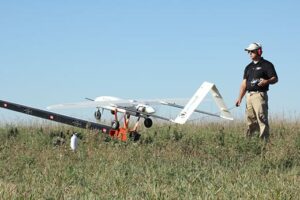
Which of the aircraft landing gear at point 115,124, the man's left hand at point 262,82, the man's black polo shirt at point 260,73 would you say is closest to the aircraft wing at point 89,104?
the aircraft landing gear at point 115,124

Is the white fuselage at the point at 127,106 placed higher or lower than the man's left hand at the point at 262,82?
lower

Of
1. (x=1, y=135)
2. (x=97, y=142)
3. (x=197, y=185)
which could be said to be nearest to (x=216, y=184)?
(x=197, y=185)

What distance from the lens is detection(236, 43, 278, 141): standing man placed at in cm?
1085

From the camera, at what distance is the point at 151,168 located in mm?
7035

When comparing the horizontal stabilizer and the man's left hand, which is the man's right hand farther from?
the horizontal stabilizer

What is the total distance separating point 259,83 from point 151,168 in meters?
4.49

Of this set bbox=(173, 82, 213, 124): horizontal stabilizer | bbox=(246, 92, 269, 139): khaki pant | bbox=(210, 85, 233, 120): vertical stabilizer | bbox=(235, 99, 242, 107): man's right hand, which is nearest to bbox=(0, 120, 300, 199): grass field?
bbox=(173, 82, 213, 124): horizontal stabilizer

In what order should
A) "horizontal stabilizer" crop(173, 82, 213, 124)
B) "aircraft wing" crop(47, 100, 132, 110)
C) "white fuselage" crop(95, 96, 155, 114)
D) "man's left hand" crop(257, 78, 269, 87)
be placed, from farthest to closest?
"aircraft wing" crop(47, 100, 132, 110) → "white fuselage" crop(95, 96, 155, 114) → "horizontal stabilizer" crop(173, 82, 213, 124) → "man's left hand" crop(257, 78, 269, 87)

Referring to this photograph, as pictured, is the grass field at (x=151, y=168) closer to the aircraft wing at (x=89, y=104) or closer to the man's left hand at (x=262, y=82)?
the man's left hand at (x=262, y=82)

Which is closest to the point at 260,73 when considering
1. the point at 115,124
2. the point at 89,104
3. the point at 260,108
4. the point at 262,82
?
the point at 262,82

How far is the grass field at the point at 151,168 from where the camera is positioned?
5223mm

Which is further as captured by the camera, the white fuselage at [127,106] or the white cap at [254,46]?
the white fuselage at [127,106]

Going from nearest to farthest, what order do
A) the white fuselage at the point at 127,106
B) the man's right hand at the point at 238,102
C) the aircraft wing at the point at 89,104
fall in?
the man's right hand at the point at 238,102 → the white fuselage at the point at 127,106 → the aircraft wing at the point at 89,104

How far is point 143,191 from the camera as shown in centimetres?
527
